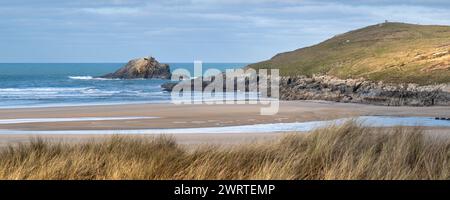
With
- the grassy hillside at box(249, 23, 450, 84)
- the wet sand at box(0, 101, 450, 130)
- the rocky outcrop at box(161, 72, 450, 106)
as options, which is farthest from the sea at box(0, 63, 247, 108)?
the grassy hillside at box(249, 23, 450, 84)

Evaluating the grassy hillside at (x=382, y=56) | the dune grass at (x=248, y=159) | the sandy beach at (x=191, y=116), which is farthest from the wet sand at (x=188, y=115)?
the dune grass at (x=248, y=159)

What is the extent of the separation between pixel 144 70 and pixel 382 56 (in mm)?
44289

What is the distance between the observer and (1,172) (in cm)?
915

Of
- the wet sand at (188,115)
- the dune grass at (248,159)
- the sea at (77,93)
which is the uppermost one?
the dune grass at (248,159)

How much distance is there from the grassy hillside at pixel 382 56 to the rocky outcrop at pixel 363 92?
5.36 ft

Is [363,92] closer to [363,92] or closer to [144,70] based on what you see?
[363,92]

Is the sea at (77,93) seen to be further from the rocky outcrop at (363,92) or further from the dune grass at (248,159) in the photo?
the dune grass at (248,159)

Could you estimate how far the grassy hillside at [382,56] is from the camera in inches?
1779

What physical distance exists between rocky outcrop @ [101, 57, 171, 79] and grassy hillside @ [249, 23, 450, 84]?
22.5 meters

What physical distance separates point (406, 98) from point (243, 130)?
1893 centimetres

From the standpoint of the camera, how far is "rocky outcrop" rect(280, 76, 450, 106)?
37.2m

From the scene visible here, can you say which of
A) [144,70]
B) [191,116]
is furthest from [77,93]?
[144,70]

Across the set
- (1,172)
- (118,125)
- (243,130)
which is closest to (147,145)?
(1,172)

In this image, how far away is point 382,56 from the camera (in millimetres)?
55281
